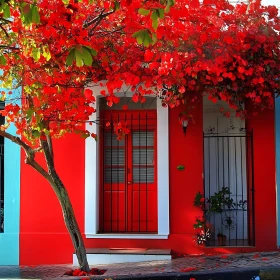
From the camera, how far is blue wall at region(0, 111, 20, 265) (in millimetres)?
10164

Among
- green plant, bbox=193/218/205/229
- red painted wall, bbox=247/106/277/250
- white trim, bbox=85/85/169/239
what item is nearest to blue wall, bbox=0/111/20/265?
white trim, bbox=85/85/169/239

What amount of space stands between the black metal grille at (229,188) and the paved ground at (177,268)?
916 mm

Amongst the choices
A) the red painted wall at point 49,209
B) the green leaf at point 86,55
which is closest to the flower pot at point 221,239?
the red painted wall at point 49,209

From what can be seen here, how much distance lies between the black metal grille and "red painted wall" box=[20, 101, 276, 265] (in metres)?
0.27

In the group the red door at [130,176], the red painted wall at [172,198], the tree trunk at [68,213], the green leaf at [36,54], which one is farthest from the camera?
the red door at [130,176]

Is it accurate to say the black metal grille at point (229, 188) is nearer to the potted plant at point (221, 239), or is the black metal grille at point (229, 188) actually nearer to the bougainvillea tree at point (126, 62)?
the potted plant at point (221, 239)

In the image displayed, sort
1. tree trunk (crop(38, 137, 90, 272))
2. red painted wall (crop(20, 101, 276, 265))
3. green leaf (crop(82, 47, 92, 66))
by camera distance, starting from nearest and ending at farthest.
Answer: green leaf (crop(82, 47, 92, 66)) → tree trunk (crop(38, 137, 90, 272)) → red painted wall (crop(20, 101, 276, 265))

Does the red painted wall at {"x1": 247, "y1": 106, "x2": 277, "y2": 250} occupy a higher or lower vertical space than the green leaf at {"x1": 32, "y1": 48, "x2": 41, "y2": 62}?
lower

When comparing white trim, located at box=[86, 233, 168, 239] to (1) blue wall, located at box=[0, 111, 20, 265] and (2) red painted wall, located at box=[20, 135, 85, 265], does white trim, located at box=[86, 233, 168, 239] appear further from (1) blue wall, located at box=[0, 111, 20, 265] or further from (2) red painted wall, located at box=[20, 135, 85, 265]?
(1) blue wall, located at box=[0, 111, 20, 265]

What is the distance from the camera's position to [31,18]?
506 centimetres

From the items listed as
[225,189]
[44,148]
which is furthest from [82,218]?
[225,189]

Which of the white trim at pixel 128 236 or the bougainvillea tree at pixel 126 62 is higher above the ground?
the bougainvillea tree at pixel 126 62

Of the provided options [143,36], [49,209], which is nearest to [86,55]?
[143,36]

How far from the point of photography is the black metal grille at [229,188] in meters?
10.4
